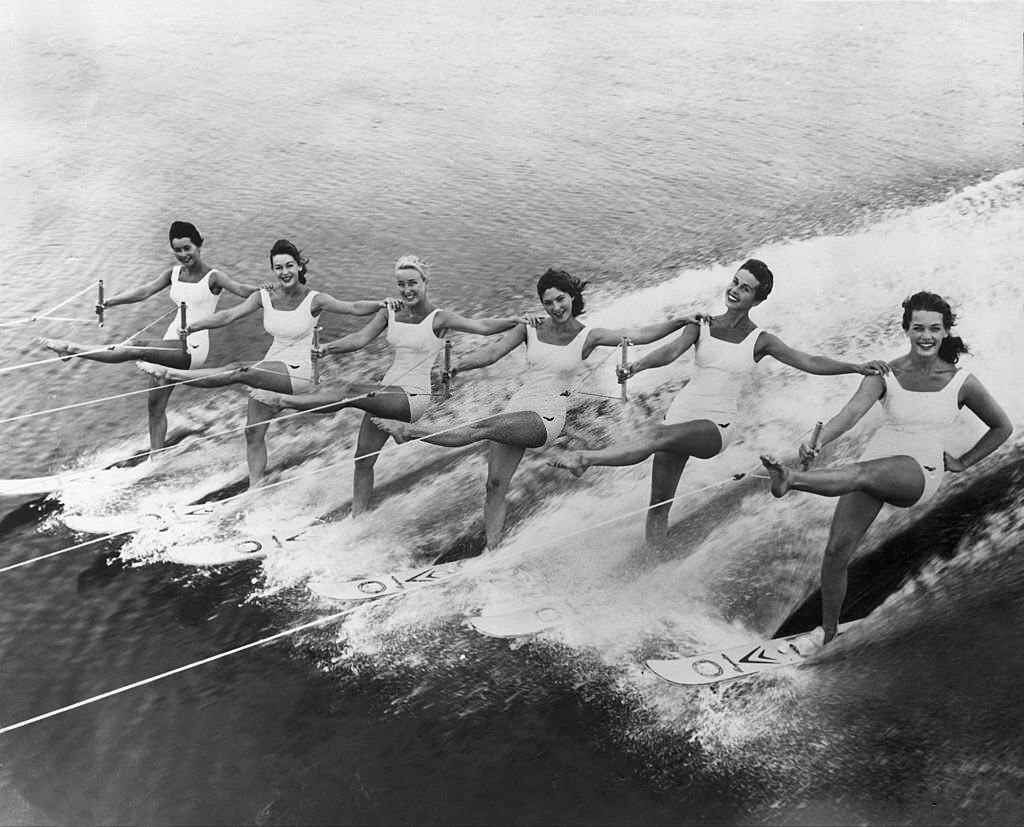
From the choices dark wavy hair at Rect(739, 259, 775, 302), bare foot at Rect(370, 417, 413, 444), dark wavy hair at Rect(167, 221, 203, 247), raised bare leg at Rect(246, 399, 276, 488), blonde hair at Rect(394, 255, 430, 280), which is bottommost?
raised bare leg at Rect(246, 399, 276, 488)

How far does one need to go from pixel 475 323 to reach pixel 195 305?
4.26 ft

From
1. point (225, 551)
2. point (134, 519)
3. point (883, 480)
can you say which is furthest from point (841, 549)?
point (134, 519)

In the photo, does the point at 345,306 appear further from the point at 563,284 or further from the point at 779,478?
the point at 779,478

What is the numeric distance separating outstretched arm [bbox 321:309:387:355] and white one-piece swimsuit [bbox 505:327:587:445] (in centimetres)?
62

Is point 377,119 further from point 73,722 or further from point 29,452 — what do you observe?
point 73,722

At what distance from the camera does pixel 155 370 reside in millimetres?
5145

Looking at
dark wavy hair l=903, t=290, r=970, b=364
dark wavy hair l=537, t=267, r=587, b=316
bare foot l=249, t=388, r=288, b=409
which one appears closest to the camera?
dark wavy hair l=903, t=290, r=970, b=364

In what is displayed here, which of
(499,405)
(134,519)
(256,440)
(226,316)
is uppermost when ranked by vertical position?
(226,316)

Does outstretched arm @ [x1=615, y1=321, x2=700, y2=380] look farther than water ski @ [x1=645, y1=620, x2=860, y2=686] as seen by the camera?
Yes

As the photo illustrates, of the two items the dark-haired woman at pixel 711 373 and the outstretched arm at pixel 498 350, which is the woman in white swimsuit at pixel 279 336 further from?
the dark-haired woman at pixel 711 373

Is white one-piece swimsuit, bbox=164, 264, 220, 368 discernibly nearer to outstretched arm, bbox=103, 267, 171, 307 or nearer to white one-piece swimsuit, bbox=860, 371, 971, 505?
outstretched arm, bbox=103, 267, 171, 307

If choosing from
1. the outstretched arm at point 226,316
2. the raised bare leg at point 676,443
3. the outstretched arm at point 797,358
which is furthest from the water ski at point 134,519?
the outstretched arm at point 797,358

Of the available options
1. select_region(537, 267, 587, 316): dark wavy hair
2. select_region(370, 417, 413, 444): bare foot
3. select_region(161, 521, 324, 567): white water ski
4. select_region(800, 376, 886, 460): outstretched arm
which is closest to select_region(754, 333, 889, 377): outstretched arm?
select_region(800, 376, 886, 460): outstretched arm

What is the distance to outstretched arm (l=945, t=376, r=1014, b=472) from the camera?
13.9 ft
